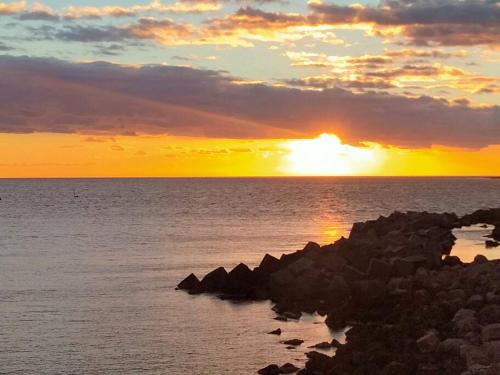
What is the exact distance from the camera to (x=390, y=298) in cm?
3634

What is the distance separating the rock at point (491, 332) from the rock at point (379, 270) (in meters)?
15.1

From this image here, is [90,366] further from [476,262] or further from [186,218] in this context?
[186,218]

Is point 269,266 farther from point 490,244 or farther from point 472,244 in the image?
point 472,244

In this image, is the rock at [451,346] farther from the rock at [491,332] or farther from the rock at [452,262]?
the rock at [452,262]

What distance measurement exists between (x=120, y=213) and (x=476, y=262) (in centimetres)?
11236

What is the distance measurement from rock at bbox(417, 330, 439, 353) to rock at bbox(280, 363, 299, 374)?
4.69 meters

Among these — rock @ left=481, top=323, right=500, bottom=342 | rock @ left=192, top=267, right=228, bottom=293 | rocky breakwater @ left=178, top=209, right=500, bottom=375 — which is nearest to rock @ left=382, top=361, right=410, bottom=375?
rocky breakwater @ left=178, top=209, right=500, bottom=375

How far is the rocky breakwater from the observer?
2502 cm

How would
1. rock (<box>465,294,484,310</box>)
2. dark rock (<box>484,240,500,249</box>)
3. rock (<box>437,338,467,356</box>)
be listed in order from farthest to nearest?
dark rock (<box>484,240,500,249</box>) < rock (<box>465,294,484,310</box>) < rock (<box>437,338,467,356</box>)

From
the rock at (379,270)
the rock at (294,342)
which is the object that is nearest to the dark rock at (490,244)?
the rock at (379,270)

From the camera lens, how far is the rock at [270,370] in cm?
2775

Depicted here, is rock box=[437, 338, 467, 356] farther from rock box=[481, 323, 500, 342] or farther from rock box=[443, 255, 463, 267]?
rock box=[443, 255, 463, 267]

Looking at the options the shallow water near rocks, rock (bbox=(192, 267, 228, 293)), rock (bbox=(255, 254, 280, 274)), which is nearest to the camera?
rock (bbox=(192, 267, 228, 293))

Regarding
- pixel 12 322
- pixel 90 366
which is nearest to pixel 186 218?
pixel 12 322
